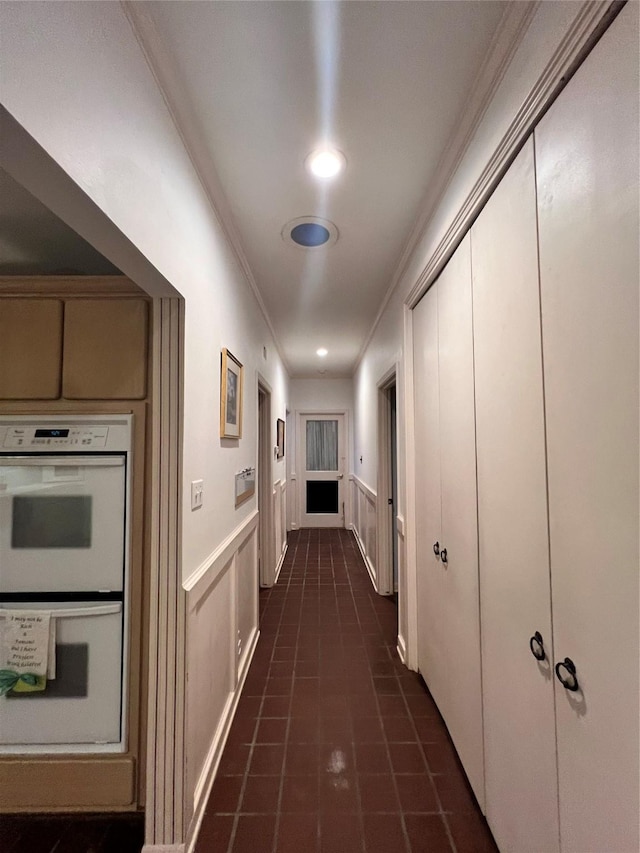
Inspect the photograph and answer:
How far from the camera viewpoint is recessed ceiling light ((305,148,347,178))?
1323 mm

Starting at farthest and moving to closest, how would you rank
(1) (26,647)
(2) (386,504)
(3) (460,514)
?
(2) (386,504)
(3) (460,514)
(1) (26,647)

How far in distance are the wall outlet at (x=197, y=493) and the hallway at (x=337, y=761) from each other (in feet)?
3.85

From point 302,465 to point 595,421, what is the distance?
5159mm

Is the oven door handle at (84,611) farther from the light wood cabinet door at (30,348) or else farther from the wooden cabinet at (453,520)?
the wooden cabinet at (453,520)

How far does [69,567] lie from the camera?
1335mm

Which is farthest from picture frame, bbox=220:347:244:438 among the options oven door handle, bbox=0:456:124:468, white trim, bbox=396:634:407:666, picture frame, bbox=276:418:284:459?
picture frame, bbox=276:418:284:459

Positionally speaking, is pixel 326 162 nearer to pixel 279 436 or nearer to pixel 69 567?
pixel 69 567

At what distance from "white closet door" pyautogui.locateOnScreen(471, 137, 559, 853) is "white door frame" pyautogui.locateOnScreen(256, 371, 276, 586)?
241 cm

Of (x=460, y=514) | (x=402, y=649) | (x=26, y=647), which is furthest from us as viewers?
(x=402, y=649)

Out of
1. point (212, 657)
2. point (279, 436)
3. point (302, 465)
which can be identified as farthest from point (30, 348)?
point (302, 465)

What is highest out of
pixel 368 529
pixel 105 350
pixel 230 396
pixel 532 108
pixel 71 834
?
pixel 532 108

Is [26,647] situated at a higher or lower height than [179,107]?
lower

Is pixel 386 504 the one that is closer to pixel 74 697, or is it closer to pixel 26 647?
pixel 74 697

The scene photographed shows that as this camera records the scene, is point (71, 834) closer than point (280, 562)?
Yes
